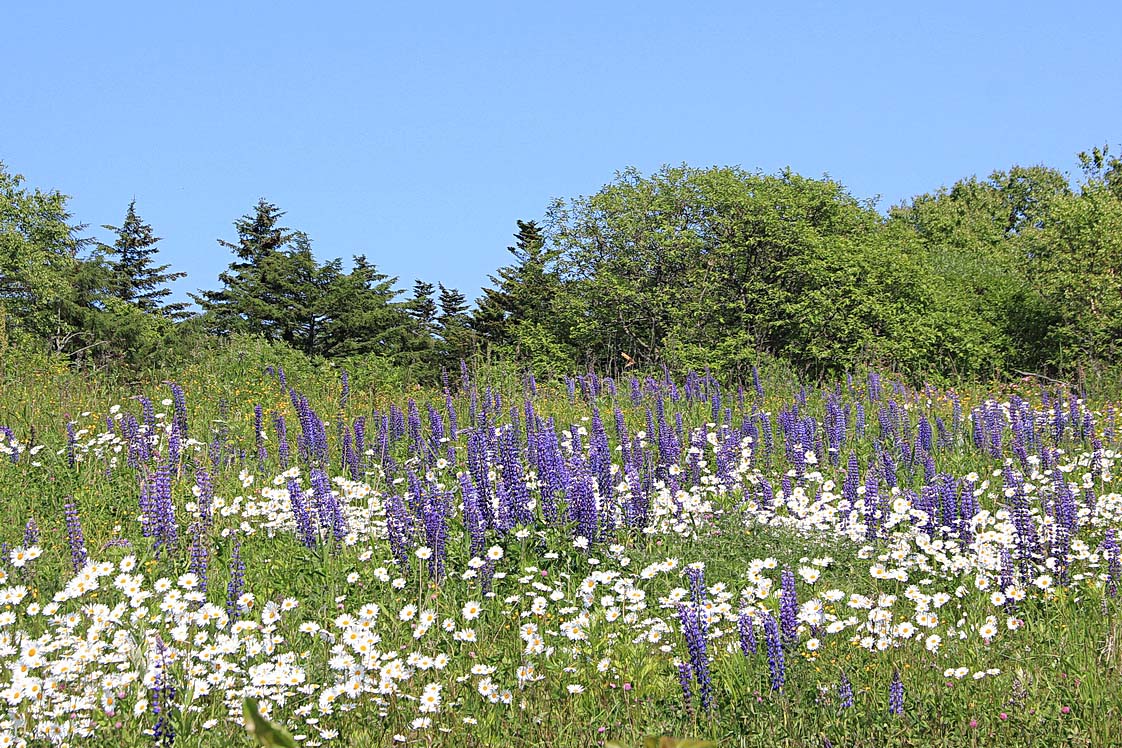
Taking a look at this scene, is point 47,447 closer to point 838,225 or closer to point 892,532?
point 892,532

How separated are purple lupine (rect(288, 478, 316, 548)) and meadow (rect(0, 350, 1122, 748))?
0.08 feet

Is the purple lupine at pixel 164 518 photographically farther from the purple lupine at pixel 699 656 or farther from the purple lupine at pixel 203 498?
the purple lupine at pixel 699 656

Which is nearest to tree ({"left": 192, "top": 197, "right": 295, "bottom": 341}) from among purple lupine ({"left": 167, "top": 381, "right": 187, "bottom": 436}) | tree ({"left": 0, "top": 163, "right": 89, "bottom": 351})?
tree ({"left": 0, "top": 163, "right": 89, "bottom": 351})

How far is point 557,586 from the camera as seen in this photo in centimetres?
580

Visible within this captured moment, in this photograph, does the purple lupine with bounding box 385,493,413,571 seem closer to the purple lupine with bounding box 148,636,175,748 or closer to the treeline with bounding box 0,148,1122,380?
the purple lupine with bounding box 148,636,175,748

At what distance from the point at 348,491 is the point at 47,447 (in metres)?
3.21

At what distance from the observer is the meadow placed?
4.22 m

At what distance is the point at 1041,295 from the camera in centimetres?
2292

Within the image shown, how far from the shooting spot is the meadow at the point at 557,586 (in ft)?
13.8

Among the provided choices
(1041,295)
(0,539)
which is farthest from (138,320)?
(0,539)

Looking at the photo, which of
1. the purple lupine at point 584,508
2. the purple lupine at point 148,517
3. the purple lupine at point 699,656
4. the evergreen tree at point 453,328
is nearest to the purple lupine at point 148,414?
the purple lupine at point 148,517

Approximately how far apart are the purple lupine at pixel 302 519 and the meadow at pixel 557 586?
0.02 m

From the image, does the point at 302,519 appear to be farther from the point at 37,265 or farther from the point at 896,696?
the point at 37,265

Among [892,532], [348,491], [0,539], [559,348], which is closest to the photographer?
[892,532]
